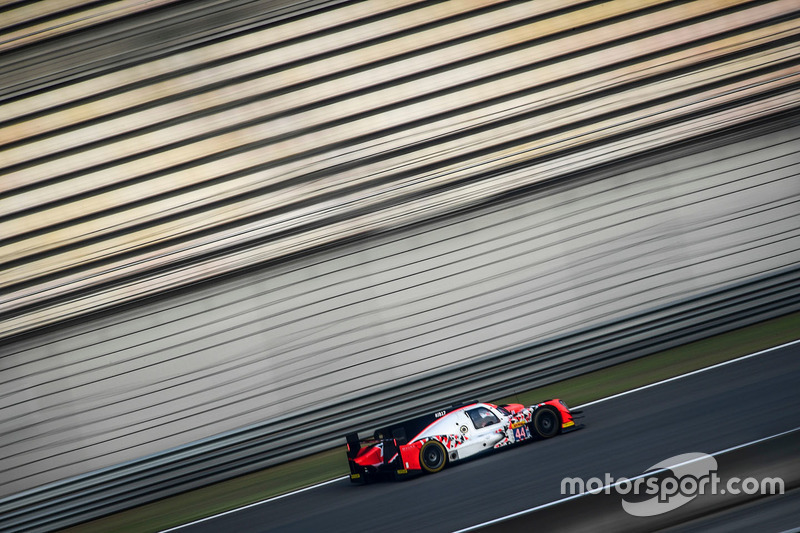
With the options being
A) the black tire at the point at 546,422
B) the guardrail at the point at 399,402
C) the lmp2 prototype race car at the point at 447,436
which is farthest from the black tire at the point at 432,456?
the guardrail at the point at 399,402

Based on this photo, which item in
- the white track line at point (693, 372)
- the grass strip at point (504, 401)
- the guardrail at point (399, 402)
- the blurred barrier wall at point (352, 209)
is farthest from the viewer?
the blurred barrier wall at point (352, 209)

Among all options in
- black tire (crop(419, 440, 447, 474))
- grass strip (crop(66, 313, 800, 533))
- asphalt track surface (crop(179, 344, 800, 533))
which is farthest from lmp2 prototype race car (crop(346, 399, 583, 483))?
grass strip (crop(66, 313, 800, 533))

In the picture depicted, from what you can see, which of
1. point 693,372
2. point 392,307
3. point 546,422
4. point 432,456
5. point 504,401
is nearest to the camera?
point 432,456

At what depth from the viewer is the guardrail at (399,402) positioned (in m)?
10.2

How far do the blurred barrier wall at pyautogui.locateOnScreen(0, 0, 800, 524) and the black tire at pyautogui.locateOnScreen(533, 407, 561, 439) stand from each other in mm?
3194

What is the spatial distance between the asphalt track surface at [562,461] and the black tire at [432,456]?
0.12 meters

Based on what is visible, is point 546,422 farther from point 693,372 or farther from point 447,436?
point 693,372

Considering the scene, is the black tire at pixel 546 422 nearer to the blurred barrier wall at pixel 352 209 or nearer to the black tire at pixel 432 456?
the black tire at pixel 432 456

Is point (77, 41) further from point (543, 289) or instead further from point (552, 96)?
point (543, 289)

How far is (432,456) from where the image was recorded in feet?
24.4

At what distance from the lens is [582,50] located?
1112 centimetres

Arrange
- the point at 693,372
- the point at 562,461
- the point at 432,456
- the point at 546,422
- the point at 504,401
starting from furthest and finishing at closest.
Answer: the point at 504,401 < the point at 693,372 < the point at 546,422 < the point at 432,456 < the point at 562,461

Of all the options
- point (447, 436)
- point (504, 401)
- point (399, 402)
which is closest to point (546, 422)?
point (447, 436)

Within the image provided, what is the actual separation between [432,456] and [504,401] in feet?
11.5
